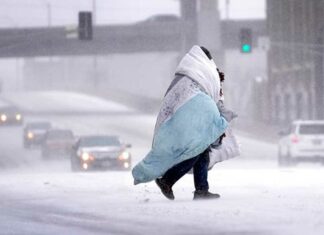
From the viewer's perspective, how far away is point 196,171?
12078 millimetres

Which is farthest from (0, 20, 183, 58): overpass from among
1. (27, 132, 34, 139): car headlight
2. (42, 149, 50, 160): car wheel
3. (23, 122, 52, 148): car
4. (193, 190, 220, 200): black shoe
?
(193, 190, 220, 200): black shoe

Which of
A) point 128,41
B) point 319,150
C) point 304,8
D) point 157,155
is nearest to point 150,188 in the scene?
point 157,155

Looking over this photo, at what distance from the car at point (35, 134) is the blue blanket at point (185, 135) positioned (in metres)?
46.9

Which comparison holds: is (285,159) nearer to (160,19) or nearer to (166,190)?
(166,190)

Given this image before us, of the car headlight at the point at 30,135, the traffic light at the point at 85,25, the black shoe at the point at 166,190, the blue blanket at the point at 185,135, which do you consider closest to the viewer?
the blue blanket at the point at 185,135

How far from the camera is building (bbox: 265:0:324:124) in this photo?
79.9 meters

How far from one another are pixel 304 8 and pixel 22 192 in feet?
236

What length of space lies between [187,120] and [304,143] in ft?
87.6

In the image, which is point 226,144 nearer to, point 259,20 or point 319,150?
point 319,150

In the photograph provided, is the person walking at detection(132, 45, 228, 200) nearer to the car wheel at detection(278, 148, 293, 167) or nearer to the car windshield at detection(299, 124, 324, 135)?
the car wheel at detection(278, 148, 293, 167)

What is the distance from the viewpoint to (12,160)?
5016 cm

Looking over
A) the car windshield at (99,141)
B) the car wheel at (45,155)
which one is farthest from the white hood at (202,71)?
the car wheel at (45,155)

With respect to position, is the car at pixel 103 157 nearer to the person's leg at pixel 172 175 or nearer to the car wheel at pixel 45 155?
the car wheel at pixel 45 155

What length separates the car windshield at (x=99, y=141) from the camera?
3566cm
